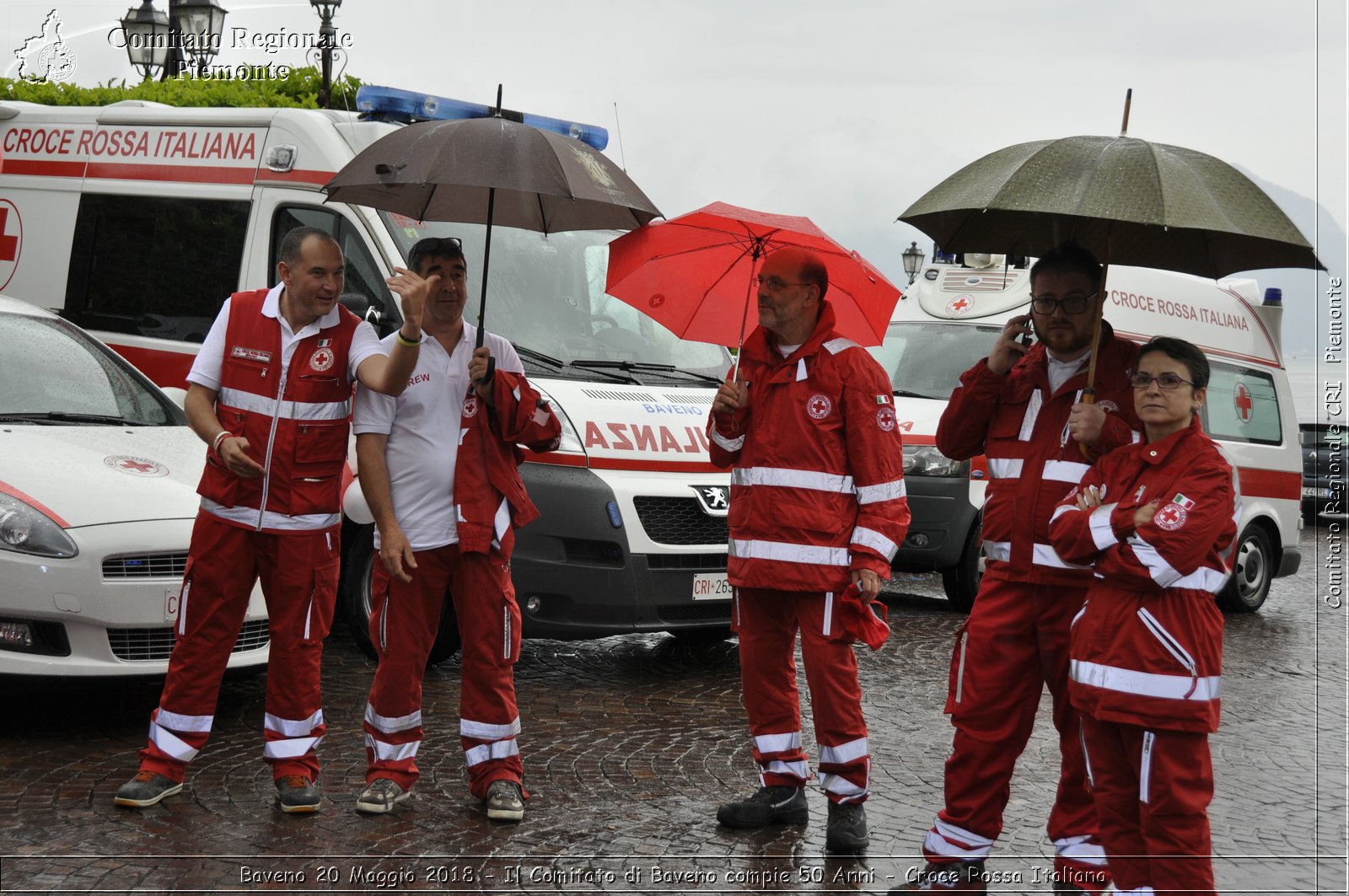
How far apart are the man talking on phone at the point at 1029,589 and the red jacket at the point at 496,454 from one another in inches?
61.1

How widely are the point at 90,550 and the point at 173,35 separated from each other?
36.6ft

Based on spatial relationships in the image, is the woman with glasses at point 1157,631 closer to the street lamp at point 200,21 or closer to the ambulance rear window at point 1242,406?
the ambulance rear window at point 1242,406

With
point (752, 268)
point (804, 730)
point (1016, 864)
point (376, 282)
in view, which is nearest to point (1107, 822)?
point (1016, 864)

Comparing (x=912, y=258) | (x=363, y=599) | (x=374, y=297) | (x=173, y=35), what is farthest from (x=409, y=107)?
(x=912, y=258)

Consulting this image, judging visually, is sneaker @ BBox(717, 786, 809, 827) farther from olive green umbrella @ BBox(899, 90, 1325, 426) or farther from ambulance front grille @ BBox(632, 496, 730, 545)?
ambulance front grille @ BBox(632, 496, 730, 545)

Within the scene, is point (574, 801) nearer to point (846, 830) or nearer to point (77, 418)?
point (846, 830)

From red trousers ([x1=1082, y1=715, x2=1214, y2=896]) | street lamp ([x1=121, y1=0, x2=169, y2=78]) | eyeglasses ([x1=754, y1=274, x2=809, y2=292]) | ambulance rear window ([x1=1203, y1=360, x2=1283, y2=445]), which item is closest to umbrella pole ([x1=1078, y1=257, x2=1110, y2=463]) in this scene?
red trousers ([x1=1082, y1=715, x2=1214, y2=896])

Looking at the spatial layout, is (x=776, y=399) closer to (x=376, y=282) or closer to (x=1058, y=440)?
(x=1058, y=440)

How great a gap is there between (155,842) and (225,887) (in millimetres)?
489

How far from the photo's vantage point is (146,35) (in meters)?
16.5

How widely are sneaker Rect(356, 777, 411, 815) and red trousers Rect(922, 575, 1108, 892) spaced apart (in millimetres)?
1903

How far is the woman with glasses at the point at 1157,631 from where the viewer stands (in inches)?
159

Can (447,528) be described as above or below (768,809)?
above

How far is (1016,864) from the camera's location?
520 centimetres
